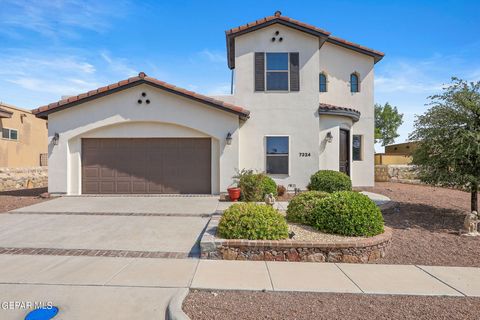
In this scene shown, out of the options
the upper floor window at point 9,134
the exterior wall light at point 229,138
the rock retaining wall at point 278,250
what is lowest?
the rock retaining wall at point 278,250

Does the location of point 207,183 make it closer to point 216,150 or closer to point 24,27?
point 216,150

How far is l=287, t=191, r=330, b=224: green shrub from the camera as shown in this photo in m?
6.79

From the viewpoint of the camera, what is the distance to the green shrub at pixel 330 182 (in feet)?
35.3

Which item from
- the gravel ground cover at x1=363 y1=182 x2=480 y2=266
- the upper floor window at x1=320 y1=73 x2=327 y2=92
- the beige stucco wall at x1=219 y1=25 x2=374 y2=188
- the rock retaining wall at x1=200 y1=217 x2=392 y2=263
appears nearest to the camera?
the rock retaining wall at x1=200 y1=217 x2=392 y2=263

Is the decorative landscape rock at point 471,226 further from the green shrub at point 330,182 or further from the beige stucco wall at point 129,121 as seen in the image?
the beige stucco wall at point 129,121

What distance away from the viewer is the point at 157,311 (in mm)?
3443

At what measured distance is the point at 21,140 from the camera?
20438 millimetres

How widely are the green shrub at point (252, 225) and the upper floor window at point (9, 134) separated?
20715 mm

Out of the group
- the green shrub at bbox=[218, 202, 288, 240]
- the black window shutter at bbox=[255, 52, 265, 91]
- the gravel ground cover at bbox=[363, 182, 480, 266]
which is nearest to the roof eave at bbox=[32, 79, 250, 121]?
the black window shutter at bbox=[255, 52, 265, 91]

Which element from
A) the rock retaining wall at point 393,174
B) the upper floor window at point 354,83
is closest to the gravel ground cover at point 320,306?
the upper floor window at point 354,83

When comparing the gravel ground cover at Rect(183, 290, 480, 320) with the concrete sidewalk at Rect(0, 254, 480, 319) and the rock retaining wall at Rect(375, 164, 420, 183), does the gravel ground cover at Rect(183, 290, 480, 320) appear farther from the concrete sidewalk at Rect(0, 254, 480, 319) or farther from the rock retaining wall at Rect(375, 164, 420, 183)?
the rock retaining wall at Rect(375, 164, 420, 183)

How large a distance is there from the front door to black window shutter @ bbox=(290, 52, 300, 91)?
10.6 feet

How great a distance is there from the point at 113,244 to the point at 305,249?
3989mm

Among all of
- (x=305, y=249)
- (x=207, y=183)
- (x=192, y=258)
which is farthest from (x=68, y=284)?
(x=207, y=183)
